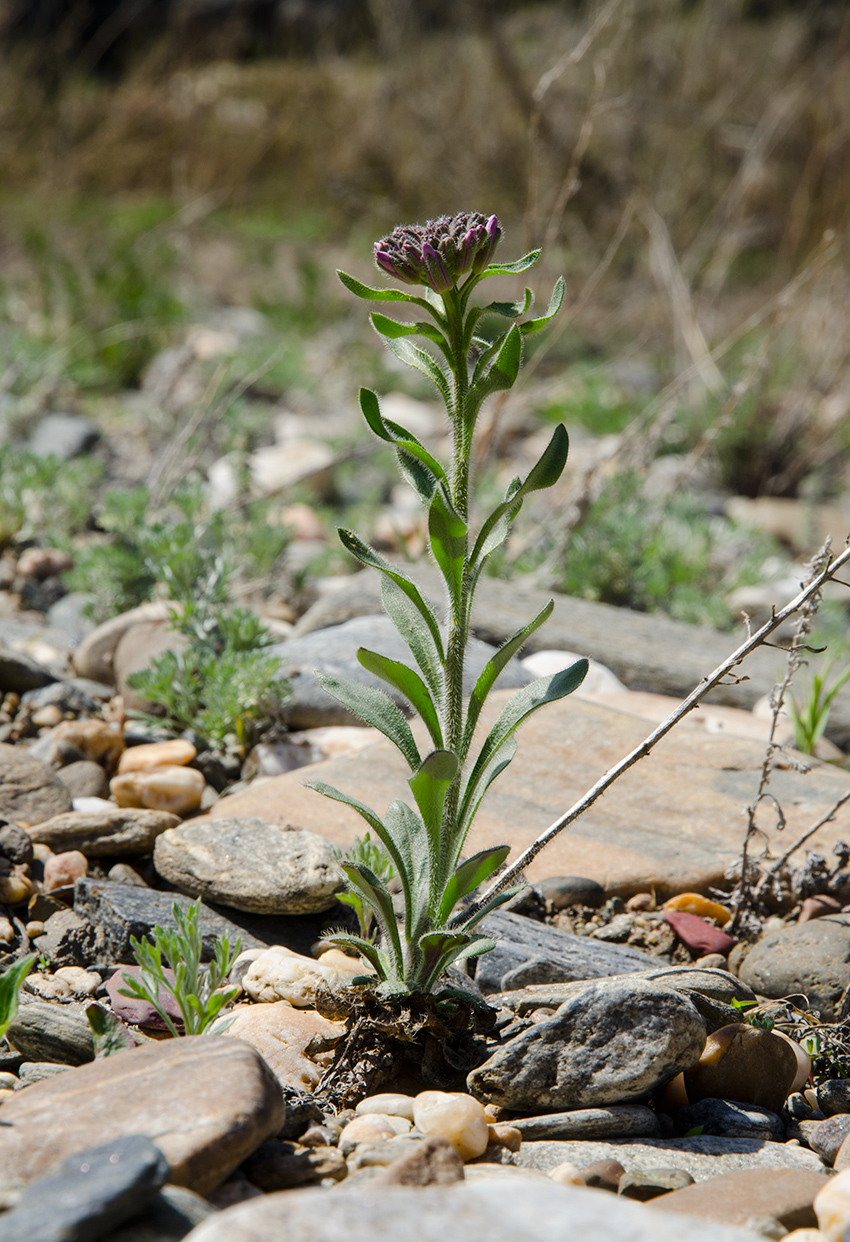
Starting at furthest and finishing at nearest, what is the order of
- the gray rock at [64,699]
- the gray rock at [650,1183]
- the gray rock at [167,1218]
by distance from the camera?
the gray rock at [64,699] < the gray rock at [650,1183] < the gray rock at [167,1218]

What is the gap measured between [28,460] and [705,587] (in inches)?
107

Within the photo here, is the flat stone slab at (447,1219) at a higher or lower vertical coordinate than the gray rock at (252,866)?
lower

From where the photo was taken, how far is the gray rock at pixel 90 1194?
111cm

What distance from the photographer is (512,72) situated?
7867 millimetres

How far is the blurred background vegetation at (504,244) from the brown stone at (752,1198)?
2.55m

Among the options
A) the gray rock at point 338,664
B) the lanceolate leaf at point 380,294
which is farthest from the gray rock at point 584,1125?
the gray rock at point 338,664

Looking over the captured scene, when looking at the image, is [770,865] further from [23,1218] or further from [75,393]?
[75,393]

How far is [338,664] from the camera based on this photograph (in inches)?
116

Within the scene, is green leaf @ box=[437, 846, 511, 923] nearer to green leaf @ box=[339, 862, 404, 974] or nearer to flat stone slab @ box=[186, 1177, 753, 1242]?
green leaf @ box=[339, 862, 404, 974]

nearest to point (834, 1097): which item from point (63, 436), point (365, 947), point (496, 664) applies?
point (365, 947)

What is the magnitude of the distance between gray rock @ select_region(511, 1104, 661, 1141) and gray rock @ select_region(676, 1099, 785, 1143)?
116 mm

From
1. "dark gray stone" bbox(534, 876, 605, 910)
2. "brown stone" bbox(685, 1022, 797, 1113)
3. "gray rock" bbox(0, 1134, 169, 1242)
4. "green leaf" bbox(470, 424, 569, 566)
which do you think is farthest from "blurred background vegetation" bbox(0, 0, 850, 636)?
"gray rock" bbox(0, 1134, 169, 1242)

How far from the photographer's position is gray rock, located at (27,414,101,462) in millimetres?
5020

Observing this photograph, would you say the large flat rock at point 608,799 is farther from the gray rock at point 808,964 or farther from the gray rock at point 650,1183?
the gray rock at point 650,1183
